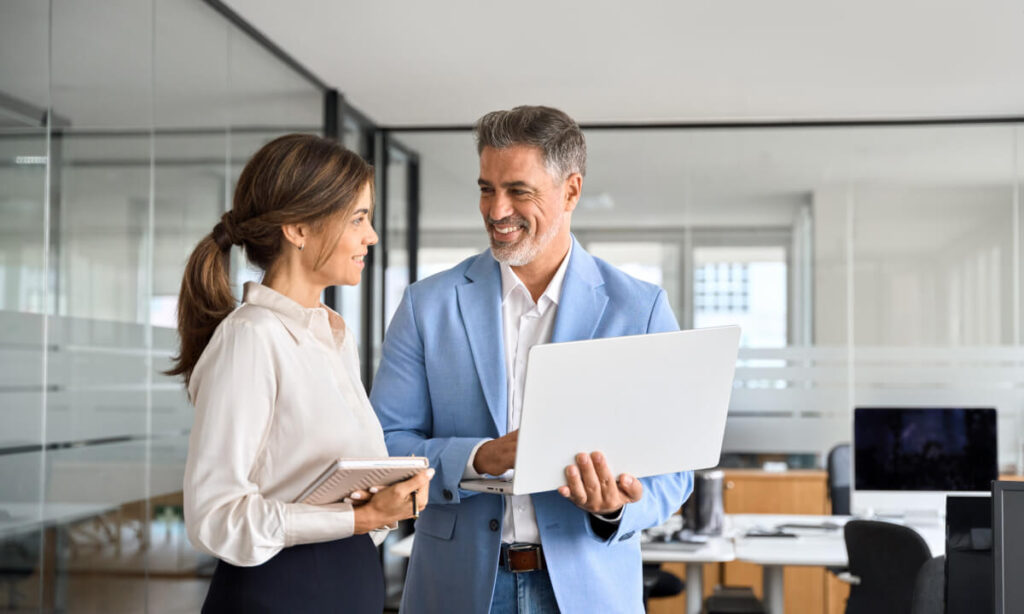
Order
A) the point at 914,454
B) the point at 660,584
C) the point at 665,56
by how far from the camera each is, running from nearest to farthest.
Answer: the point at 914,454 → the point at 660,584 → the point at 665,56

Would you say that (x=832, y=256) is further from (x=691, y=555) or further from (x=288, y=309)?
(x=288, y=309)

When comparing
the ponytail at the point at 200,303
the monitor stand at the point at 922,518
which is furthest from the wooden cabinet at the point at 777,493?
the ponytail at the point at 200,303

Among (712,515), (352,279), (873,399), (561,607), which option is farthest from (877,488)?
(352,279)

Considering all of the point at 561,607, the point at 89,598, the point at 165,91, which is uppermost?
the point at 165,91

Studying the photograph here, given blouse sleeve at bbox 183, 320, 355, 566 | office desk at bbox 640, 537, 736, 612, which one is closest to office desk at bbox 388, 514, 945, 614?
office desk at bbox 640, 537, 736, 612

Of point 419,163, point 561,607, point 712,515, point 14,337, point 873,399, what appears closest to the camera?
point 561,607

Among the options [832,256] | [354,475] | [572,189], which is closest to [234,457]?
[354,475]

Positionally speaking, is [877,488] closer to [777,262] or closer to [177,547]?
[777,262]

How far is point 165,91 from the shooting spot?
159 inches

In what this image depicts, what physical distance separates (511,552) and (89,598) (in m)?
2.23

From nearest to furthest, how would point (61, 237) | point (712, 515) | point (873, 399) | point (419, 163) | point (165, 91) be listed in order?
point (61, 237)
point (165, 91)
point (712, 515)
point (873, 399)
point (419, 163)

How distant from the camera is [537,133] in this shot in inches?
75.4

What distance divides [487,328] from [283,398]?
0.52m

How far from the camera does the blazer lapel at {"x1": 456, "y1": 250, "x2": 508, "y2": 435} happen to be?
1.83 m
